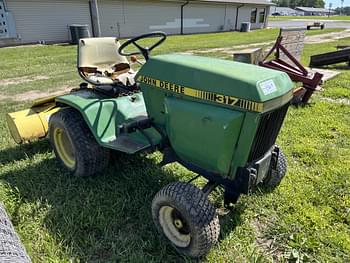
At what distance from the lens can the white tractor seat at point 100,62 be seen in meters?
3.11

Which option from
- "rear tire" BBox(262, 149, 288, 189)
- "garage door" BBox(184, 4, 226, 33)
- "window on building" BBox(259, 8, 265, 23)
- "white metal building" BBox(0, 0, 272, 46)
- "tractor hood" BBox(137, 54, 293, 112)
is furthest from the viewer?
"window on building" BBox(259, 8, 265, 23)

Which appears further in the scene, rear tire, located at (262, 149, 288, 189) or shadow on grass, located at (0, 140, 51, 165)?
shadow on grass, located at (0, 140, 51, 165)

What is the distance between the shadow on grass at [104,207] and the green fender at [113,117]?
47 cm

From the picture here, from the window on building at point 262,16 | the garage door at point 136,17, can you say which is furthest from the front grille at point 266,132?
the window on building at point 262,16

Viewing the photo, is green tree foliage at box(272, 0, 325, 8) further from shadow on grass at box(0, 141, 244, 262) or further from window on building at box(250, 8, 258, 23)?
shadow on grass at box(0, 141, 244, 262)

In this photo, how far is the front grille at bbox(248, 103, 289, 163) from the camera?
1.73 m

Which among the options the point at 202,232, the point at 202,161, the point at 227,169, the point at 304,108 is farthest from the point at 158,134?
the point at 304,108

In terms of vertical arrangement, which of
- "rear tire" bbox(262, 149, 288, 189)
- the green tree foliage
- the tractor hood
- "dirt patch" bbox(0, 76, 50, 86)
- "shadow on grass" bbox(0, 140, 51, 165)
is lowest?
the green tree foliage

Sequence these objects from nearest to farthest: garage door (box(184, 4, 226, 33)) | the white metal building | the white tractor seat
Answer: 1. the white tractor seat
2. the white metal building
3. garage door (box(184, 4, 226, 33))

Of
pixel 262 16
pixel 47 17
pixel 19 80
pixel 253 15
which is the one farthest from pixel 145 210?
pixel 262 16

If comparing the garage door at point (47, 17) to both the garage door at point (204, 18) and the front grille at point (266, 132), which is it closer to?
the garage door at point (204, 18)

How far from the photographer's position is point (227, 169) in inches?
71.6

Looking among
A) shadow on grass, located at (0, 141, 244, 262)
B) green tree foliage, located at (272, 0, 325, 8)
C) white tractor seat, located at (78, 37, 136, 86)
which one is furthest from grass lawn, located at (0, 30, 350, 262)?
green tree foliage, located at (272, 0, 325, 8)

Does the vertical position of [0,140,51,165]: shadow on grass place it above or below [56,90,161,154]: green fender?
below
